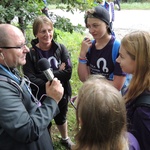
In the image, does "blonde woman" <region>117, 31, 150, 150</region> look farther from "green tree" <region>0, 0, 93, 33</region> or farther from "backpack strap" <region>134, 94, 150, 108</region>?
"green tree" <region>0, 0, 93, 33</region>

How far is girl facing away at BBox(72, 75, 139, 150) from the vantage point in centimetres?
137

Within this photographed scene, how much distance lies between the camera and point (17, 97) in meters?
1.71

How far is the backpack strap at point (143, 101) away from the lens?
167 cm

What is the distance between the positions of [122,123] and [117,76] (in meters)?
1.21

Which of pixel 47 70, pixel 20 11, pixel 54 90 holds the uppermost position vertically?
pixel 20 11

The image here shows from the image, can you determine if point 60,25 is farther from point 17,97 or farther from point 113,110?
point 113,110

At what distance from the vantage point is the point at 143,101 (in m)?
1.69

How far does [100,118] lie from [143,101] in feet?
1.54

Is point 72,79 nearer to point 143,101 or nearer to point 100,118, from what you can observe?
point 143,101

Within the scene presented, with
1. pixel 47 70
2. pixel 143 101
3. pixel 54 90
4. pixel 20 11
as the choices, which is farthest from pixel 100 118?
pixel 20 11

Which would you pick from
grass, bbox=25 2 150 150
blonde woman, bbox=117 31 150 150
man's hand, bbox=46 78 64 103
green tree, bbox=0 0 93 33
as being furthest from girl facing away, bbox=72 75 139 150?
grass, bbox=25 2 150 150

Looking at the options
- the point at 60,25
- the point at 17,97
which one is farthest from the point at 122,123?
the point at 60,25

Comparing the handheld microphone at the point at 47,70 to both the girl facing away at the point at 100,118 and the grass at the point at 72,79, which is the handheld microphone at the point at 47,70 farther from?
the grass at the point at 72,79

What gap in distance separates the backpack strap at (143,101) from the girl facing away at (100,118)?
0.97 feet
